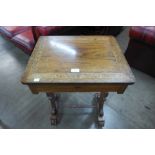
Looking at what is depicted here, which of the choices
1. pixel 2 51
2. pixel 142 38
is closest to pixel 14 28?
pixel 2 51

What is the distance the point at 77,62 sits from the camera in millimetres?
1092

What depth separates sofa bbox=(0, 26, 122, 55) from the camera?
1.80m

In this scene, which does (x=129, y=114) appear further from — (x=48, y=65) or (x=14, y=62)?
(x=14, y=62)

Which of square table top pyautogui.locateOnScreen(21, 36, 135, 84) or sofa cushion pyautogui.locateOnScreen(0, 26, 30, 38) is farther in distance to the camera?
sofa cushion pyautogui.locateOnScreen(0, 26, 30, 38)

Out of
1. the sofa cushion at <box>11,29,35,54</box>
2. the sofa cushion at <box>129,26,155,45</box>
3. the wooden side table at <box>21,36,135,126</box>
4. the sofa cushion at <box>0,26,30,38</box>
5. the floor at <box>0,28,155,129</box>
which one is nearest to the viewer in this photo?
the wooden side table at <box>21,36,135,126</box>

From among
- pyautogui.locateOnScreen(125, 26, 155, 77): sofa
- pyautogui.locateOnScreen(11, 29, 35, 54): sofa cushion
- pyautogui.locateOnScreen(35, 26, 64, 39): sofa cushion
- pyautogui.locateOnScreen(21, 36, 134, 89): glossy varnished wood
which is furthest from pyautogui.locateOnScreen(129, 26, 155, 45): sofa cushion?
pyautogui.locateOnScreen(11, 29, 35, 54): sofa cushion

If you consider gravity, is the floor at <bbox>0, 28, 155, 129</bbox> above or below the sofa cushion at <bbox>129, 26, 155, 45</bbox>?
below

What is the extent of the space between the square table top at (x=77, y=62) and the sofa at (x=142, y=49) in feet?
2.27

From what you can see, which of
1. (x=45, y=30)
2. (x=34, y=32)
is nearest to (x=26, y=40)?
(x=34, y=32)

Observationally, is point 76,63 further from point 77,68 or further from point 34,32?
point 34,32

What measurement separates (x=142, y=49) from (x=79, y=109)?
1201 millimetres

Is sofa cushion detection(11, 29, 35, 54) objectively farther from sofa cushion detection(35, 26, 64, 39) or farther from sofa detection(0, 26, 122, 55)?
sofa cushion detection(35, 26, 64, 39)

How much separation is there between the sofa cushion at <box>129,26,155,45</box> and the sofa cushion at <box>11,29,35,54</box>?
1.44m

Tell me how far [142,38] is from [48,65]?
136 cm
